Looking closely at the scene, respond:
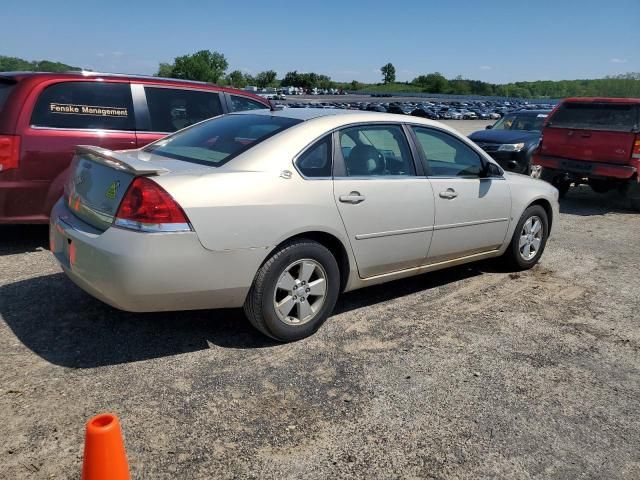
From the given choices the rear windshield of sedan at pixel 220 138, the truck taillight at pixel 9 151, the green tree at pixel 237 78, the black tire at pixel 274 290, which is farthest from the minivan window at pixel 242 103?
the green tree at pixel 237 78

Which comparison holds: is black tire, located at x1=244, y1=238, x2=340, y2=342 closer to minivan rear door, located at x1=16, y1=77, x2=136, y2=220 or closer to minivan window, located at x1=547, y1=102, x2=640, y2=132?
minivan rear door, located at x1=16, y1=77, x2=136, y2=220

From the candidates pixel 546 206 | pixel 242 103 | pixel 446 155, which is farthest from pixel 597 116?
pixel 242 103

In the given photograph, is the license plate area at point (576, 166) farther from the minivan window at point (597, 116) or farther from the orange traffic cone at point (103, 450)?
the orange traffic cone at point (103, 450)

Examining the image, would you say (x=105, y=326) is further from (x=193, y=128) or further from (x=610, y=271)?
(x=610, y=271)

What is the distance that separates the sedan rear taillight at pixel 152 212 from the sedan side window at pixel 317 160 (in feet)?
3.07

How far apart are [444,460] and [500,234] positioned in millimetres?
3031

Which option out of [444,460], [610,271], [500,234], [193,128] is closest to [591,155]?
[610,271]

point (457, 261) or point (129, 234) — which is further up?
point (129, 234)

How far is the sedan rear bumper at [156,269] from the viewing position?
3.14 meters

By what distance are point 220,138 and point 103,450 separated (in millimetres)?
2630

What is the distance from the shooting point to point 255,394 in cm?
317

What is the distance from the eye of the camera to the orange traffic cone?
1.95 m

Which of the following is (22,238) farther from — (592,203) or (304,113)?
(592,203)

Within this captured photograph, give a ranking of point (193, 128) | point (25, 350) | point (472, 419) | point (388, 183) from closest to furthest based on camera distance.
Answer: point (472, 419)
point (25, 350)
point (388, 183)
point (193, 128)
